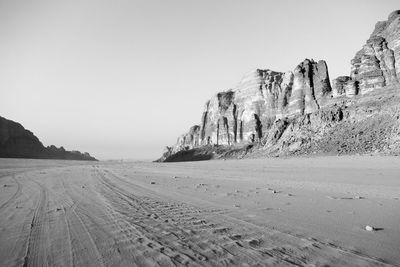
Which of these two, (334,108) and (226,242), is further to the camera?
(334,108)

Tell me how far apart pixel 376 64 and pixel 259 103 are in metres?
62.2

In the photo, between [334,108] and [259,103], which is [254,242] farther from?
[259,103]

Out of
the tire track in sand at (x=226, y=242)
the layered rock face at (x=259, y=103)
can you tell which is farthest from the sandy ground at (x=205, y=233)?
the layered rock face at (x=259, y=103)

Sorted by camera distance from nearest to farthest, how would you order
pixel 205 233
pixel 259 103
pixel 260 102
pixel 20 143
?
pixel 205 233 → pixel 260 102 → pixel 259 103 → pixel 20 143

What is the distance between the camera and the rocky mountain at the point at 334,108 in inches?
1737

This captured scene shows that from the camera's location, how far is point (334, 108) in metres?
59.8

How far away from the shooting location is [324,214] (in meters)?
5.94

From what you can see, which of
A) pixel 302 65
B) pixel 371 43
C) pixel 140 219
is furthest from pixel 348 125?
pixel 140 219

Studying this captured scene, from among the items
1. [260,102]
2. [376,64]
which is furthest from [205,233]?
[260,102]

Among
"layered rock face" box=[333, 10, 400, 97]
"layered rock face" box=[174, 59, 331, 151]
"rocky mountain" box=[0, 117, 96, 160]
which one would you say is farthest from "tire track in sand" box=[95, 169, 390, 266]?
"rocky mountain" box=[0, 117, 96, 160]

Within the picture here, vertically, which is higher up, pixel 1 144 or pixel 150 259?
pixel 1 144

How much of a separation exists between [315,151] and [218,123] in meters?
90.6

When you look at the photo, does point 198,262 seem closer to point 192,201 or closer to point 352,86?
point 192,201

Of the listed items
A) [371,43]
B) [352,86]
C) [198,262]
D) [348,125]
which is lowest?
[198,262]
